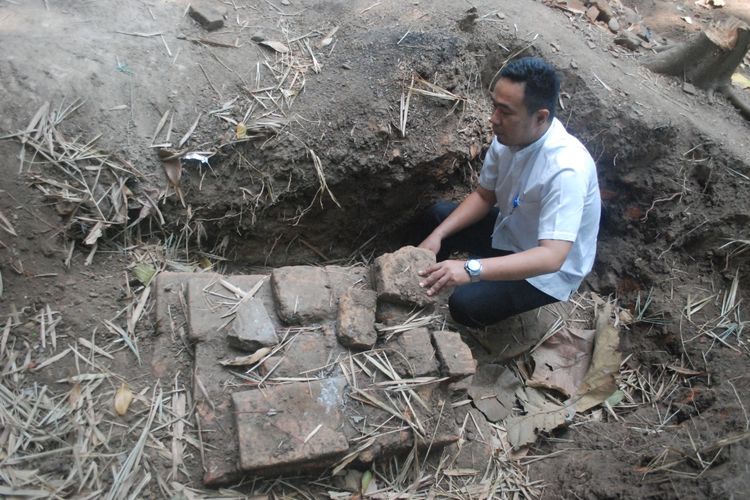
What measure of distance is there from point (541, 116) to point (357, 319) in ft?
4.29

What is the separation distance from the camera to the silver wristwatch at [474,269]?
9.15 feet

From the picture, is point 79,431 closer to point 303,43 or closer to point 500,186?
point 500,186

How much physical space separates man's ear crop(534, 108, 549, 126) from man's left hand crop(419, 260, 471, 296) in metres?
0.78

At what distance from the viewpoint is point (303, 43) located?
3729 millimetres

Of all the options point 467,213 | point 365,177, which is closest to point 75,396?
point 365,177

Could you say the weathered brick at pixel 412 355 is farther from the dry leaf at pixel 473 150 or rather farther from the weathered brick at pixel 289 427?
the dry leaf at pixel 473 150

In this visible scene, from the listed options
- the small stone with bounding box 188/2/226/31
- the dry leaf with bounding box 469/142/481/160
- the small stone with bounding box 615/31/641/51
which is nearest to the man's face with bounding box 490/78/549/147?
the dry leaf with bounding box 469/142/481/160

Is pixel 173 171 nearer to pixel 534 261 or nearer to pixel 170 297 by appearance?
pixel 170 297

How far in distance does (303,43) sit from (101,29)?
1.17 metres

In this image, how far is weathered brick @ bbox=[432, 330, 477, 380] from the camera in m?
2.69

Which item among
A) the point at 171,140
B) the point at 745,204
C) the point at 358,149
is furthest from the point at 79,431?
the point at 745,204

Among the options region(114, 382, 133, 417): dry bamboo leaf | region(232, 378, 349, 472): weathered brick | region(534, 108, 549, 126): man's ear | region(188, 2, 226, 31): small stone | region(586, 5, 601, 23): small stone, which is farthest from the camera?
region(586, 5, 601, 23): small stone

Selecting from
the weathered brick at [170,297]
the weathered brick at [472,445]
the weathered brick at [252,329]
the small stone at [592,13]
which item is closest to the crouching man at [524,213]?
the weathered brick at [472,445]

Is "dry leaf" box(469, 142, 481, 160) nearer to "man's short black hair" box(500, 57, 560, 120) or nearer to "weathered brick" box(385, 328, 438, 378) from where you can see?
"man's short black hair" box(500, 57, 560, 120)
